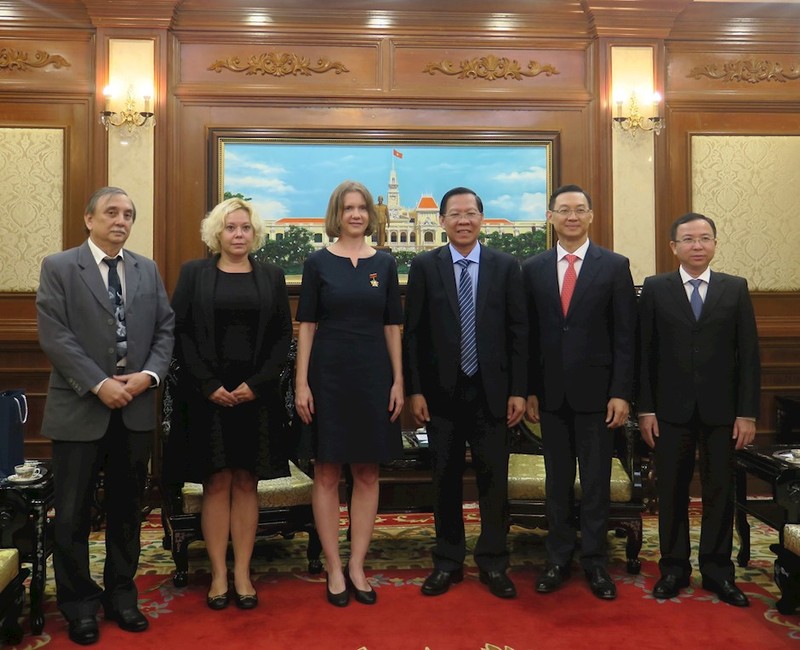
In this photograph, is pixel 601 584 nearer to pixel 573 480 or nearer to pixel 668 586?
pixel 668 586

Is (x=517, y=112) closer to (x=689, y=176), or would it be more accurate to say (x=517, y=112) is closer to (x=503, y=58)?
(x=503, y=58)

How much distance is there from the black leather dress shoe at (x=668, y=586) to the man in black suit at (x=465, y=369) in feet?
1.92

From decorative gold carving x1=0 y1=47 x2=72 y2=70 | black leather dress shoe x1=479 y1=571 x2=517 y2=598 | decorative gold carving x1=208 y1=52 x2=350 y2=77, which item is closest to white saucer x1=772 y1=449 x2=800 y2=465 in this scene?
black leather dress shoe x1=479 y1=571 x2=517 y2=598

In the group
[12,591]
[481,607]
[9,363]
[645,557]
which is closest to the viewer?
[12,591]

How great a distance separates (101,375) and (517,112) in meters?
3.43

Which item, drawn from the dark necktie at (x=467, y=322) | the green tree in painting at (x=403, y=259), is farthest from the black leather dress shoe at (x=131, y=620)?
the green tree in painting at (x=403, y=259)

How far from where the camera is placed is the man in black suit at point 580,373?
9.85ft

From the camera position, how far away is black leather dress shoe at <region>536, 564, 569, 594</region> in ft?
10.00

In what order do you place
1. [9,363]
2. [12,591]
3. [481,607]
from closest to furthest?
1. [12,591]
2. [481,607]
3. [9,363]

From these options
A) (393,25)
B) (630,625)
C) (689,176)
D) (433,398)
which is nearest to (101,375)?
(433,398)

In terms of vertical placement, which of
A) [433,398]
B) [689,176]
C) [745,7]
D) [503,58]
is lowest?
[433,398]

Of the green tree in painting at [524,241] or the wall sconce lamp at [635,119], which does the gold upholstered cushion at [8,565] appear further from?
the wall sconce lamp at [635,119]

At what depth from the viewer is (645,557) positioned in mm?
3557

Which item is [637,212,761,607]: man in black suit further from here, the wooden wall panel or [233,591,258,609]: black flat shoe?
the wooden wall panel
